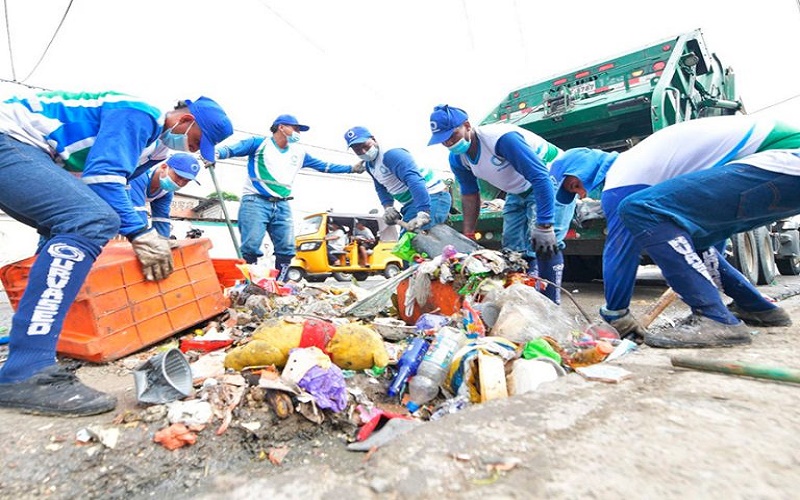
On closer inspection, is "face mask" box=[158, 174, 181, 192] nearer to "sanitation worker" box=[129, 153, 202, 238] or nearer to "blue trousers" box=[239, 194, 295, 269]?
"sanitation worker" box=[129, 153, 202, 238]

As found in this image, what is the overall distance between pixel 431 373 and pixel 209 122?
1654 mm

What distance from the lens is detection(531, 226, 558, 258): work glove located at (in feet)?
9.62

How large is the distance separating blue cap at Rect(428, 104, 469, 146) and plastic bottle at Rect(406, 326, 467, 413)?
1.72m

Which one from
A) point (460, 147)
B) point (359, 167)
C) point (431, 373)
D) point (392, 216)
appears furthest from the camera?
point (359, 167)

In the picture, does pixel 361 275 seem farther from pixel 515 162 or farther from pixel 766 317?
pixel 766 317

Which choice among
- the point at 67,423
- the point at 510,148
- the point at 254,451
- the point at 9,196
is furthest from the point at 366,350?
the point at 510,148

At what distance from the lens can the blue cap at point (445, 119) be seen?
2965 millimetres

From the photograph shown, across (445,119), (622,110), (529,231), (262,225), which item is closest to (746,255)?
(622,110)

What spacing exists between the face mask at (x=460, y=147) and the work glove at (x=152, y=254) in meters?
2.05

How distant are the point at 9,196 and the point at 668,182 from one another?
8.70 ft

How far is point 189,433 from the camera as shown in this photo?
120 centimetres

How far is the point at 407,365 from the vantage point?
1726 mm

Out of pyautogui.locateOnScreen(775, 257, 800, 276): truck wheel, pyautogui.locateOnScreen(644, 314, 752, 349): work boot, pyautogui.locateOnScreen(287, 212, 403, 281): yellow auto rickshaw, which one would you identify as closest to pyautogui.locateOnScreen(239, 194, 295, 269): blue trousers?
pyautogui.locateOnScreen(644, 314, 752, 349): work boot

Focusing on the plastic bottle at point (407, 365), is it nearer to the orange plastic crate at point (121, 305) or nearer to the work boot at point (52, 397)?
the work boot at point (52, 397)
